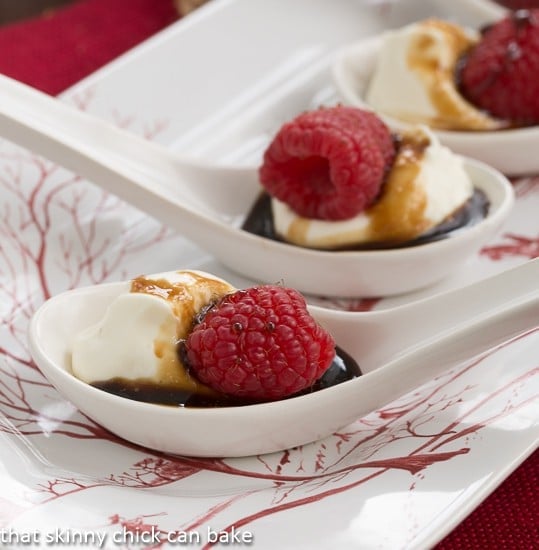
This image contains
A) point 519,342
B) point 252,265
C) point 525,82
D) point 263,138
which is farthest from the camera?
point 263,138

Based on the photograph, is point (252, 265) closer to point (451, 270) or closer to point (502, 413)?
point (451, 270)

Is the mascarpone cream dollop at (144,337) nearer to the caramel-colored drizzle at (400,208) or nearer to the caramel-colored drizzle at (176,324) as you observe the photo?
the caramel-colored drizzle at (176,324)

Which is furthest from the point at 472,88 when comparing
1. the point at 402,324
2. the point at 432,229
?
the point at 402,324

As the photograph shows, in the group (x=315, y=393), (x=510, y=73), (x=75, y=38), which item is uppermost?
(x=510, y=73)

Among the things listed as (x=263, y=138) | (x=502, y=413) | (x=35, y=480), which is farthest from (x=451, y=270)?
(x=35, y=480)

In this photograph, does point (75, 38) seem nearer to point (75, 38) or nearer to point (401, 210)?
point (75, 38)

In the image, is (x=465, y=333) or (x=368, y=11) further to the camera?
(x=368, y=11)

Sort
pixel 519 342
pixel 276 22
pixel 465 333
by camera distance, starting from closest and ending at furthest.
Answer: pixel 465 333 < pixel 519 342 < pixel 276 22

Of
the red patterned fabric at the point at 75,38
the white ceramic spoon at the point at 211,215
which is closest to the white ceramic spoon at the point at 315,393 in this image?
the white ceramic spoon at the point at 211,215
